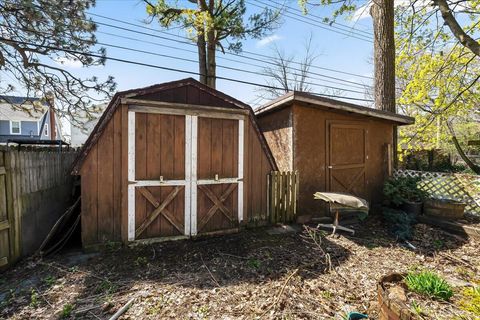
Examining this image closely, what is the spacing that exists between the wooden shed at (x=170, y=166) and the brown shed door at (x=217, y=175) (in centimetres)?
2

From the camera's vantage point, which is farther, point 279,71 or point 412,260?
point 279,71

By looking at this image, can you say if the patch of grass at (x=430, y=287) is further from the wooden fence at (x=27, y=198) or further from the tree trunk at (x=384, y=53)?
the tree trunk at (x=384, y=53)

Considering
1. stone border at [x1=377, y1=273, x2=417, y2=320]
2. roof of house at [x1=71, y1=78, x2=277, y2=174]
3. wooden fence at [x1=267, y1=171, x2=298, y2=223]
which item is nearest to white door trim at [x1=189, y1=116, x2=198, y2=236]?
roof of house at [x1=71, y1=78, x2=277, y2=174]

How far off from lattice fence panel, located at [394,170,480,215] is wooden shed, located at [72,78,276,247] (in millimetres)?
5005

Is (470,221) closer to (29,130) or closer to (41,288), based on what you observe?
(41,288)

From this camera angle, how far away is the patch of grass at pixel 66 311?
248cm

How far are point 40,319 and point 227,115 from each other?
3757mm

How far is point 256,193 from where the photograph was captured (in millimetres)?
5148

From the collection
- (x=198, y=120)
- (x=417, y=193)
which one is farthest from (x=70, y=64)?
(x=417, y=193)

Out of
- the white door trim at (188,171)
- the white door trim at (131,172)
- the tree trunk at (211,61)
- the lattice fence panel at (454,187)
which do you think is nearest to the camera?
the white door trim at (131,172)

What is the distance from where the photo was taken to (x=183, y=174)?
14.4 ft

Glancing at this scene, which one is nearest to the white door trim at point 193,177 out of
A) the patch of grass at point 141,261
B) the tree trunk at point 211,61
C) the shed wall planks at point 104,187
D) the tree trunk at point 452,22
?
the patch of grass at point 141,261

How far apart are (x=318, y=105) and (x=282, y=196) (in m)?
2.21

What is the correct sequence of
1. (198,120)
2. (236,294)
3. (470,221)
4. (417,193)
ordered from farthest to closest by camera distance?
(417,193) → (470,221) → (198,120) → (236,294)
